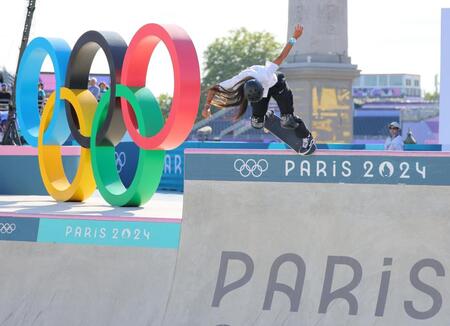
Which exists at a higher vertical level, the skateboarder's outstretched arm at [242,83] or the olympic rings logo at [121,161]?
the skateboarder's outstretched arm at [242,83]

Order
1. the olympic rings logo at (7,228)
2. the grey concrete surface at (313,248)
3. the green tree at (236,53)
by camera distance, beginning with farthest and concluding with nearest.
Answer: the green tree at (236,53), the olympic rings logo at (7,228), the grey concrete surface at (313,248)

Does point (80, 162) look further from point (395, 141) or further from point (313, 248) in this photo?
point (395, 141)

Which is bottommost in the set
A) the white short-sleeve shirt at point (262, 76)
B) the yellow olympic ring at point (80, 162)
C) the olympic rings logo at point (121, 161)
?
the olympic rings logo at point (121, 161)

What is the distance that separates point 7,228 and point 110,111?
111 inches

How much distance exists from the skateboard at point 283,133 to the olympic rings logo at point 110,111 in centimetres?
159

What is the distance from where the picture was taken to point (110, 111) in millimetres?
15281

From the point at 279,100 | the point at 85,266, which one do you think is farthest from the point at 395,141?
the point at 85,266

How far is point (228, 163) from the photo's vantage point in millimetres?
11578

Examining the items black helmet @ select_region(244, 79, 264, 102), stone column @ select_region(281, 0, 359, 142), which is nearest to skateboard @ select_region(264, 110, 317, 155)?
black helmet @ select_region(244, 79, 264, 102)

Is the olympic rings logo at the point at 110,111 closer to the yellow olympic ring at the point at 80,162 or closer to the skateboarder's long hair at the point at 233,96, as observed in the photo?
the yellow olympic ring at the point at 80,162

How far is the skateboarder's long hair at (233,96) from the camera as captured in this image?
40.7 ft

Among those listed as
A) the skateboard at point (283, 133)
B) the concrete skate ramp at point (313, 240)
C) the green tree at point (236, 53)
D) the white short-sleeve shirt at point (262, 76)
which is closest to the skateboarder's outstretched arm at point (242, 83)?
the white short-sleeve shirt at point (262, 76)

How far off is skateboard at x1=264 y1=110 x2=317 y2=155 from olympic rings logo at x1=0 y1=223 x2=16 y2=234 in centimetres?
377

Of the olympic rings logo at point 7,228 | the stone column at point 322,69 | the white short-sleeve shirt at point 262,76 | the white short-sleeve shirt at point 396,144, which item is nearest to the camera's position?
the white short-sleeve shirt at point 262,76
